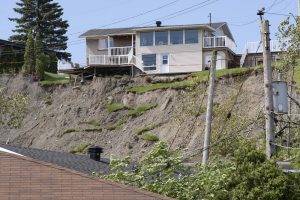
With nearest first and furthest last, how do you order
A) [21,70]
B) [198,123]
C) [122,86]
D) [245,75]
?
[198,123]
[245,75]
[122,86]
[21,70]

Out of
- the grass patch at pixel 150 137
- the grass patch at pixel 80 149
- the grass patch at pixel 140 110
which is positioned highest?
the grass patch at pixel 140 110

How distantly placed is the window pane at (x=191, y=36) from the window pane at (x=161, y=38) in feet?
6.57

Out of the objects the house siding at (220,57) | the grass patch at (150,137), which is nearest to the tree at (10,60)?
the house siding at (220,57)

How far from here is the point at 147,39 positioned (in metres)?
72.8

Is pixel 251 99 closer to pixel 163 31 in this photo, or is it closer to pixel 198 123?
pixel 198 123

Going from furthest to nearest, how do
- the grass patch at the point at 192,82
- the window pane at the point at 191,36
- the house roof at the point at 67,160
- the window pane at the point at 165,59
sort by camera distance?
the window pane at the point at 191,36 < the window pane at the point at 165,59 < the grass patch at the point at 192,82 < the house roof at the point at 67,160

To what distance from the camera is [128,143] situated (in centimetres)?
5894

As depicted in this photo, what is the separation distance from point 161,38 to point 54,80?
1103 centimetres

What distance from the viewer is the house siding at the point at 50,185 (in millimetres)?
19422

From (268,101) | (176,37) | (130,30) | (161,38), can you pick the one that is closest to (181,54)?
(176,37)

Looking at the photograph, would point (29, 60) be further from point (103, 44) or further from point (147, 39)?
point (147, 39)

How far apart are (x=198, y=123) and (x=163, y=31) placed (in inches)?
695

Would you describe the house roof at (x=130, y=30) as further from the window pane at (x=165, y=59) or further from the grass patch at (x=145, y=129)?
the grass patch at (x=145, y=129)

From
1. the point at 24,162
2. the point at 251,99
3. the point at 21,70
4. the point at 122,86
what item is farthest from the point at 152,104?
the point at 24,162
